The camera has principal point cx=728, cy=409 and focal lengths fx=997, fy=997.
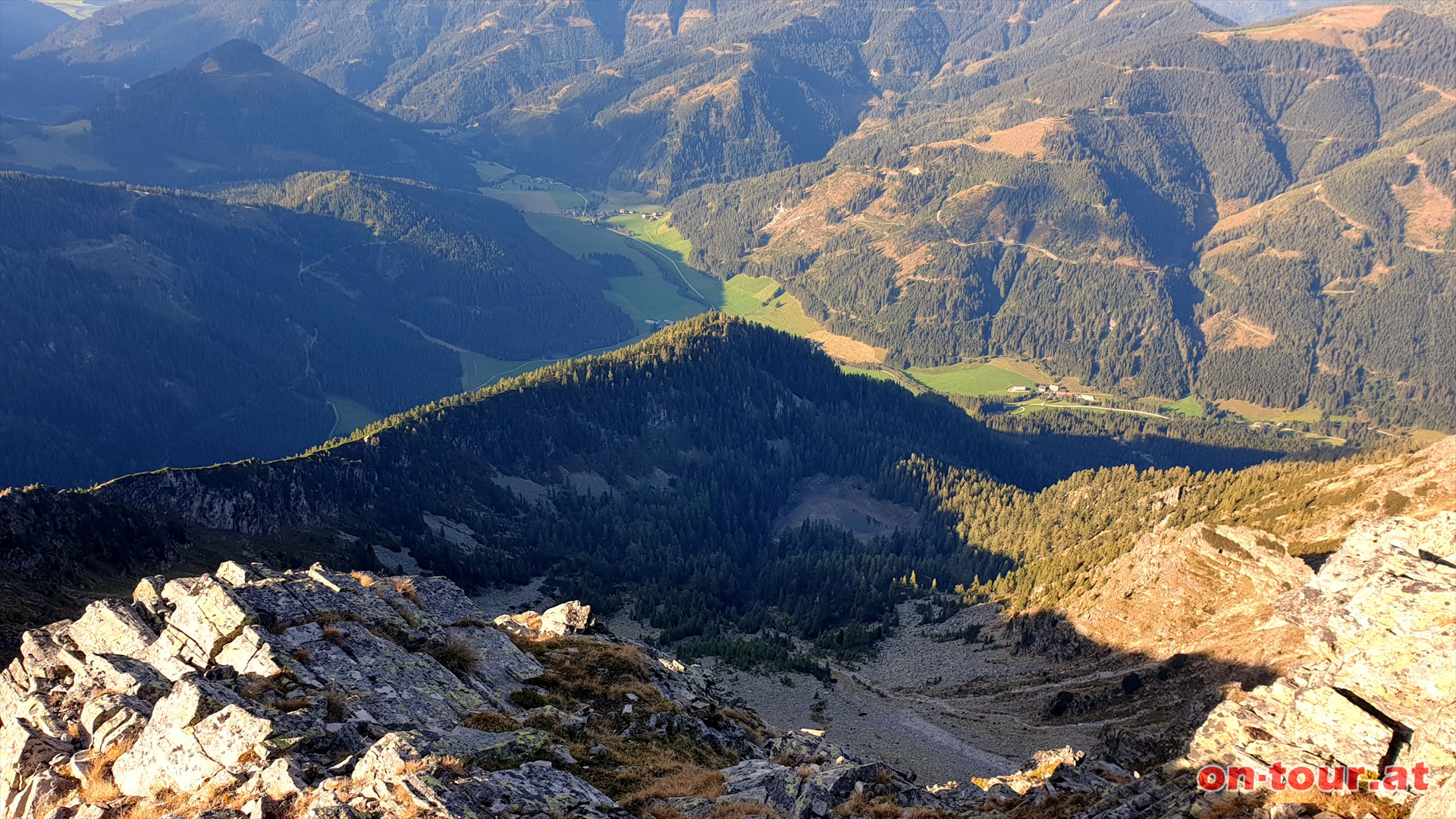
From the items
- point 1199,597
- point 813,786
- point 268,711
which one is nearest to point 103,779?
point 268,711

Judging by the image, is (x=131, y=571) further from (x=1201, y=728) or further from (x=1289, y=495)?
(x=1289, y=495)

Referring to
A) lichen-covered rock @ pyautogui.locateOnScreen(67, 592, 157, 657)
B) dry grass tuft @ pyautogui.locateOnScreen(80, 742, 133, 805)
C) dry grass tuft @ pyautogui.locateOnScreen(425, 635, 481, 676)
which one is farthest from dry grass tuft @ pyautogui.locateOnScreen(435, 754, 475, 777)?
lichen-covered rock @ pyautogui.locateOnScreen(67, 592, 157, 657)

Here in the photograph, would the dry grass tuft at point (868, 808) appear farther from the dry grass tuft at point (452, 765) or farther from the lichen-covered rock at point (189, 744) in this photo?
the lichen-covered rock at point (189, 744)

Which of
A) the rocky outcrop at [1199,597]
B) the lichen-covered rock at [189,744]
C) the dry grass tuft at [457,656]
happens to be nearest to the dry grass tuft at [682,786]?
the dry grass tuft at [457,656]

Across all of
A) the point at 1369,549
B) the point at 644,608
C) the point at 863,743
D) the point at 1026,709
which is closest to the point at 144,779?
the point at 1369,549

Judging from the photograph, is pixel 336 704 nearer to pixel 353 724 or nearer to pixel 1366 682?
pixel 353 724

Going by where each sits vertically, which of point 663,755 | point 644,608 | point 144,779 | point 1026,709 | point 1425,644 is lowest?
point 644,608

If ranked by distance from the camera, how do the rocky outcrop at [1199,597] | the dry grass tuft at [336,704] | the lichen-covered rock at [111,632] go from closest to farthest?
the dry grass tuft at [336,704]
the lichen-covered rock at [111,632]
the rocky outcrop at [1199,597]
